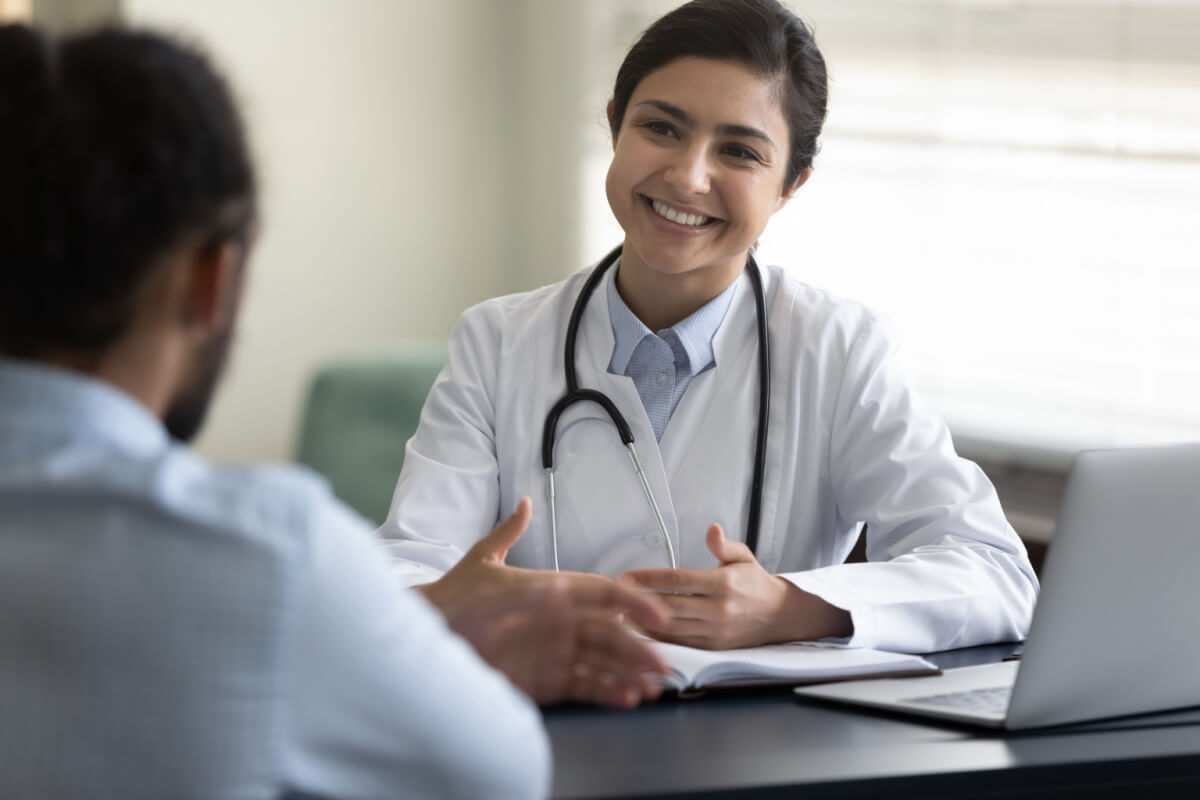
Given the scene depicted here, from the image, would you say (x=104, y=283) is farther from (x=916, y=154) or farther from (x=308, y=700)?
(x=916, y=154)

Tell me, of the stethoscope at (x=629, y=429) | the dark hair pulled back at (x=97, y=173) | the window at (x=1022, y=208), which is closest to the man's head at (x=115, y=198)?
the dark hair pulled back at (x=97, y=173)

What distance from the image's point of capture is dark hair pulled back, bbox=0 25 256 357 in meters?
0.70

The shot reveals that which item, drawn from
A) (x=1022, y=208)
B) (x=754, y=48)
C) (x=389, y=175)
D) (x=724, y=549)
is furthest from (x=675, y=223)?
(x=389, y=175)

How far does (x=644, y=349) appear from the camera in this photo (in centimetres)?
167

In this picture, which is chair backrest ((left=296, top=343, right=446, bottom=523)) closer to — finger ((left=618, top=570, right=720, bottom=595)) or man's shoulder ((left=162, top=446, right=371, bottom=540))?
finger ((left=618, top=570, right=720, bottom=595))

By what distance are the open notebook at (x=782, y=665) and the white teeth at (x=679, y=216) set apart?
571 millimetres

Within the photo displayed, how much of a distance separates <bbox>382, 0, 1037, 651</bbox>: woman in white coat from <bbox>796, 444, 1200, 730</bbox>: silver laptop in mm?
408

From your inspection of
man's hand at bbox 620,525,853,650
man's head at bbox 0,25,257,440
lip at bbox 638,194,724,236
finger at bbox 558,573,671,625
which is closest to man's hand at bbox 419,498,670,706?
finger at bbox 558,573,671,625

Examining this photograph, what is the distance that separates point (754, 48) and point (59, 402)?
1.08 meters

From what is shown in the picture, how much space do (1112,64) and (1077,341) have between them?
50cm

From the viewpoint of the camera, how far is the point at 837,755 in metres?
0.99

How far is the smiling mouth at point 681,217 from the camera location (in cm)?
163

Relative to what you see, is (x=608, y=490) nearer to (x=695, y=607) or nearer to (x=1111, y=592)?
(x=695, y=607)

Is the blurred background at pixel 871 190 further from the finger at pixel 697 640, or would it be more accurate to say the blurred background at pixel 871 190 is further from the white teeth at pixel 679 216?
the finger at pixel 697 640
